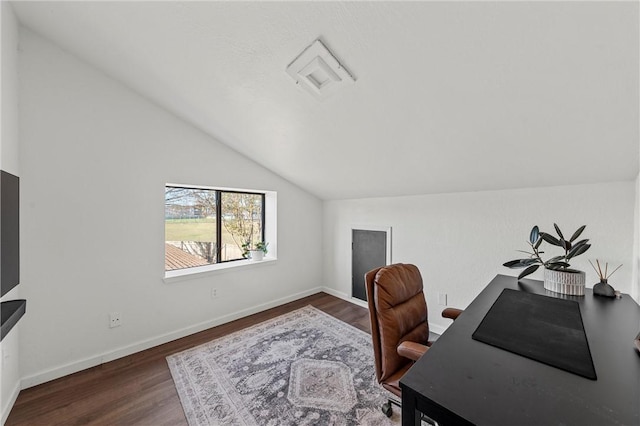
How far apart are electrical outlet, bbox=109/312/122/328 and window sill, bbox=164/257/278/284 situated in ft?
1.42

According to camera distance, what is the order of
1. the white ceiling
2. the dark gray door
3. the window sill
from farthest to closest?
the dark gray door → the window sill → the white ceiling

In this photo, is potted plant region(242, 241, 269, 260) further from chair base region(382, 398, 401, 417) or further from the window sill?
chair base region(382, 398, 401, 417)

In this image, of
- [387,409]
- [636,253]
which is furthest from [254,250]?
[636,253]

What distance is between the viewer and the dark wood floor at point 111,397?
4.92 ft

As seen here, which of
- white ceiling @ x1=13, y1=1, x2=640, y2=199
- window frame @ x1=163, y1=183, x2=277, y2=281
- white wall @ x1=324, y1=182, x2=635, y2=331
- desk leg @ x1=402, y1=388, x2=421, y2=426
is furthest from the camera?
window frame @ x1=163, y1=183, x2=277, y2=281

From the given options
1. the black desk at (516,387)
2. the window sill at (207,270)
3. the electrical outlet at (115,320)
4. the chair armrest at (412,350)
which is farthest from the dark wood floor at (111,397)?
the black desk at (516,387)

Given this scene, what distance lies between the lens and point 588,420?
1.93 ft

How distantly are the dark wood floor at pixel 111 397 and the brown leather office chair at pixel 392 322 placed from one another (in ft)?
4.20

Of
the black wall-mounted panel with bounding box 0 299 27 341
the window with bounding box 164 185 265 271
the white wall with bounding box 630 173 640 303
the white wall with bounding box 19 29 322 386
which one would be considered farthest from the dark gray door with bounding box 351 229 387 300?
the black wall-mounted panel with bounding box 0 299 27 341

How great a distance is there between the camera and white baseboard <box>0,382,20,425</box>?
147 centimetres

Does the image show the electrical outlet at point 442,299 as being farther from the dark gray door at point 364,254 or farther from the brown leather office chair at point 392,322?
the brown leather office chair at point 392,322

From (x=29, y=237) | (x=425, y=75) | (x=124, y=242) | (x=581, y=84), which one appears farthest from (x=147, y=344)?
(x=581, y=84)

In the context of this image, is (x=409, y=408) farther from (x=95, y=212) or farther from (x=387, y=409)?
(x=95, y=212)

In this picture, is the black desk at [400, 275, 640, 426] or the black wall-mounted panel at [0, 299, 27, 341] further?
the black wall-mounted panel at [0, 299, 27, 341]
